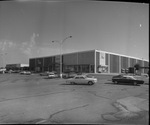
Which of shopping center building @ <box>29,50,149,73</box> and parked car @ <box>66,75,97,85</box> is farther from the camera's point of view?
shopping center building @ <box>29,50,149,73</box>

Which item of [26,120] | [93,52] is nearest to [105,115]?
[26,120]

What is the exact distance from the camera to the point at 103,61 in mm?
68125

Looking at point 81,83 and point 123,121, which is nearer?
point 123,121

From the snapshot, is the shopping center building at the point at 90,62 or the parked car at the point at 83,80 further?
the shopping center building at the point at 90,62

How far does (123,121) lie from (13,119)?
4123mm

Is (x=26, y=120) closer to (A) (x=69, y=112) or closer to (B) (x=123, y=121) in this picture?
(A) (x=69, y=112)

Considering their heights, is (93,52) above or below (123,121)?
above

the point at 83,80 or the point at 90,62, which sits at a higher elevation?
the point at 90,62

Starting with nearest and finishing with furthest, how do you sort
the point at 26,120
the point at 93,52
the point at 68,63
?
the point at 26,120
the point at 93,52
the point at 68,63

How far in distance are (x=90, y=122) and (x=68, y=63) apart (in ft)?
219

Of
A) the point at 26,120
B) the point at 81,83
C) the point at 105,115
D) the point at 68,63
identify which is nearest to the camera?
the point at 26,120

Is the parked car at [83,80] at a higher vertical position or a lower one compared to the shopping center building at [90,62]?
lower

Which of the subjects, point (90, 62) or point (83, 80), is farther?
point (90, 62)

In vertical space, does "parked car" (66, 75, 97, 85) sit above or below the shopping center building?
below
